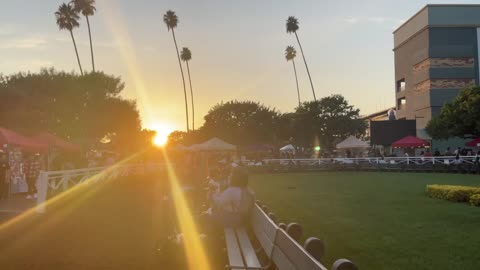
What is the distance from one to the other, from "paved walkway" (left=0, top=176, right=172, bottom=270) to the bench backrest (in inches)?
63.6

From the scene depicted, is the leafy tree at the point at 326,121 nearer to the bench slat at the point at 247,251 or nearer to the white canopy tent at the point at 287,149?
the white canopy tent at the point at 287,149

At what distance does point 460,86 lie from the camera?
75.2m

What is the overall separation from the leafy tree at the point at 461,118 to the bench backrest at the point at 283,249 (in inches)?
1838

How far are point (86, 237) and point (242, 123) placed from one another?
70.0 meters

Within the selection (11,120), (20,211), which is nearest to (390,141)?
(11,120)

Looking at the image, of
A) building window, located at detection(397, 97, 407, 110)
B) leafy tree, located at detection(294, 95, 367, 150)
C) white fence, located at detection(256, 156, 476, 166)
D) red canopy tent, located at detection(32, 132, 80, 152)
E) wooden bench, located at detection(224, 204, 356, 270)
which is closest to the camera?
wooden bench, located at detection(224, 204, 356, 270)

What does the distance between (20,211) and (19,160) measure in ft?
33.6

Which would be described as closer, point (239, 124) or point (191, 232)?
point (191, 232)

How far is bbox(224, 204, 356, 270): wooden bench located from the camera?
4.27 m

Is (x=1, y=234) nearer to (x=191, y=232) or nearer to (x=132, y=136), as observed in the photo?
(x=191, y=232)

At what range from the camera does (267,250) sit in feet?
22.0

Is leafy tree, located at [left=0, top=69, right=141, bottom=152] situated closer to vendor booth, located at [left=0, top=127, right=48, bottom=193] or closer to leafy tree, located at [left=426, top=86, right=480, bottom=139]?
vendor booth, located at [left=0, top=127, right=48, bottom=193]

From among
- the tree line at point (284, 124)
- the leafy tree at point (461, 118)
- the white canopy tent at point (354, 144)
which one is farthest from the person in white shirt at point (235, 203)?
the tree line at point (284, 124)

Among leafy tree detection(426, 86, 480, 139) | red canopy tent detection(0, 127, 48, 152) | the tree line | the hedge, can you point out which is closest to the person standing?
red canopy tent detection(0, 127, 48, 152)
